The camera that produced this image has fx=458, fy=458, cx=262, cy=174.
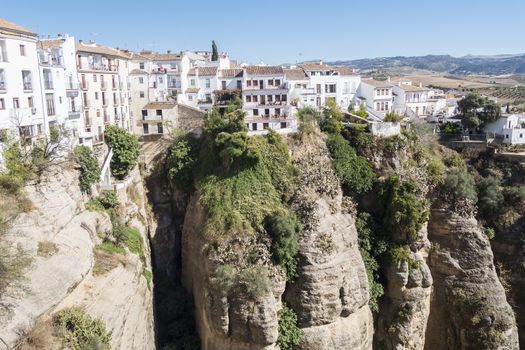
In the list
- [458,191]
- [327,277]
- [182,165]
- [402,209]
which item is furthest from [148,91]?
[458,191]

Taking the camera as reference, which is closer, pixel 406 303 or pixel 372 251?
pixel 406 303

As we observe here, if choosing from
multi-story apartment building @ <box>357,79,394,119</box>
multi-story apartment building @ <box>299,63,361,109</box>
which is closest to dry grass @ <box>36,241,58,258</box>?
multi-story apartment building @ <box>299,63,361,109</box>

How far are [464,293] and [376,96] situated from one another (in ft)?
71.4

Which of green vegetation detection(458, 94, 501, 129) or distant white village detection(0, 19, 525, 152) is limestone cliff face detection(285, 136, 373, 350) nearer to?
distant white village detection(0, 19, 525, 152)

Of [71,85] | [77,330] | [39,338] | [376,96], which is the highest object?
[71,85]

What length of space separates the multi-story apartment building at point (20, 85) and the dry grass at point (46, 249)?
6464 mm

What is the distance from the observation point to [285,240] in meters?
25.2

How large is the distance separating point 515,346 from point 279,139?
70.0ft

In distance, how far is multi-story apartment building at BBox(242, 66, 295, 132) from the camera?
120 feet

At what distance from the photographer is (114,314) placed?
20.9 m

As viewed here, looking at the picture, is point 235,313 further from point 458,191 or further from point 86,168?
point 458,191

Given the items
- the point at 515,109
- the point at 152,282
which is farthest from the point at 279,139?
the point at 515,109

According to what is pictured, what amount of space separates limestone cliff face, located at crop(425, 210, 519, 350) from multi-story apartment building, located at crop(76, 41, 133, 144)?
80.4 ft

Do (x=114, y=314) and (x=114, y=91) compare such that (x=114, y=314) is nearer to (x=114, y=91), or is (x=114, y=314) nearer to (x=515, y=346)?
(x=114, y=91)
